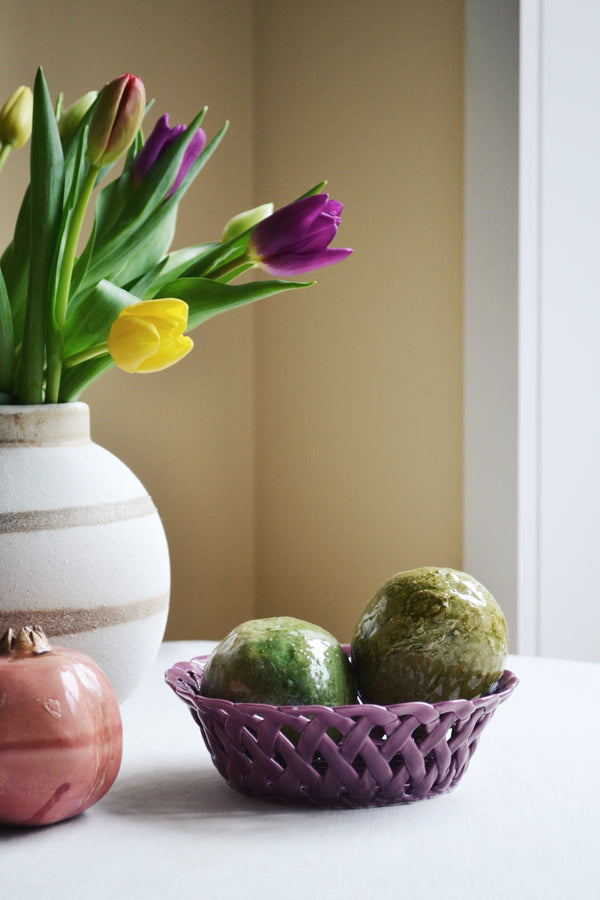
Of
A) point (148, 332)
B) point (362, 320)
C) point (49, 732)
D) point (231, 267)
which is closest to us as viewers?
point (49, 732)

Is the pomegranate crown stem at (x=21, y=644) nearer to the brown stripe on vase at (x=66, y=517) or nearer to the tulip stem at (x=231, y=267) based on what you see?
the brown stripe on vase at (x=66, y=517)

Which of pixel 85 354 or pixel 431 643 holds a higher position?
pixel 85 354

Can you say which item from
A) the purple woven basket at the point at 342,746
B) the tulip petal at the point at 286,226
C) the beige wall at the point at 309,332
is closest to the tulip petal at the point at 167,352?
the tulip petal at the point at 286,226

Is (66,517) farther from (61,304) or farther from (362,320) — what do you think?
(362,320)

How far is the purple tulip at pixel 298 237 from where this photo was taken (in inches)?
26.2

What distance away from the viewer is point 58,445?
2.19ft

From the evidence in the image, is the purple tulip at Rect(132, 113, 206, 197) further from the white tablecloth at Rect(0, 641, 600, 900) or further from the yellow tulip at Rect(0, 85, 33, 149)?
the white tablecloth at Rect(0, 641, 600, 900)

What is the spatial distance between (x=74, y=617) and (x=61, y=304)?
21cm

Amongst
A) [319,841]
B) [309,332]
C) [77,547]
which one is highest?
[309,332]

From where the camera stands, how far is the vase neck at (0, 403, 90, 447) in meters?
0.66

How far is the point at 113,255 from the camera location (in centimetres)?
75

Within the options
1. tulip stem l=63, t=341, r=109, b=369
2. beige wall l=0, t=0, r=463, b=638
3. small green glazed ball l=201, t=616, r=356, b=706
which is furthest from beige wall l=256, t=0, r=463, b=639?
small green glazed ball l=201, t=616, r=356, b=706

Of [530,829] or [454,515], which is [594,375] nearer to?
[454,515]

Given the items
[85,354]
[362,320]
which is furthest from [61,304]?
[362,320]
